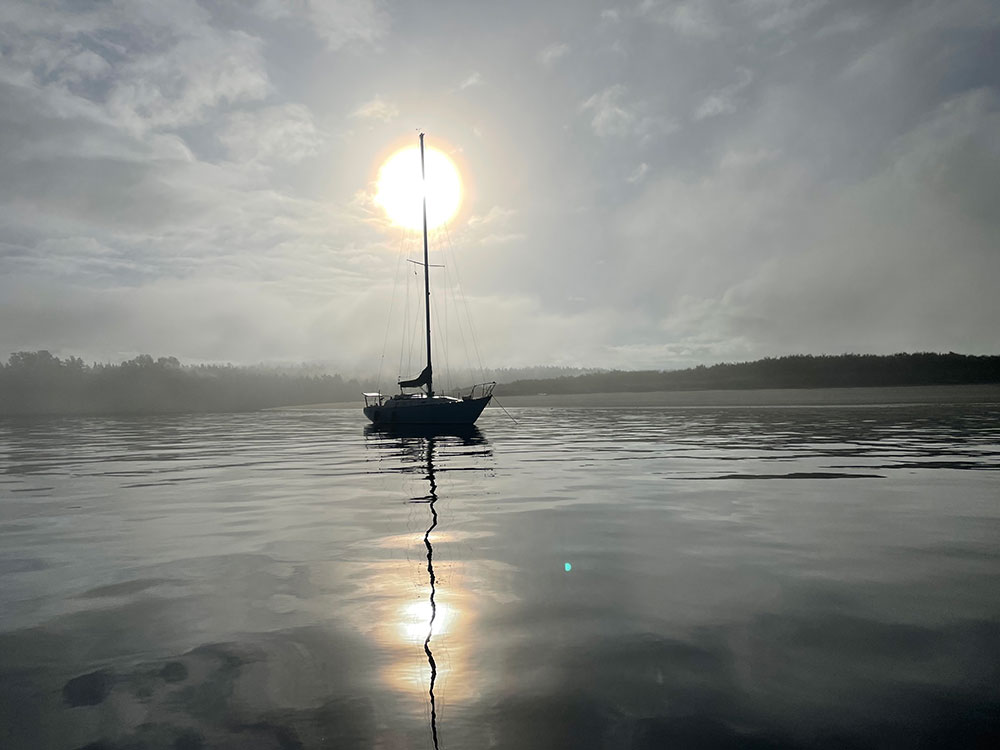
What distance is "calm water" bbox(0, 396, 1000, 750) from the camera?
17.4 feet

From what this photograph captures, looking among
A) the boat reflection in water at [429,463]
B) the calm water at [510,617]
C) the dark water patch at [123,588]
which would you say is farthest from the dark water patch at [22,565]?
the boat reflection in water at [429,463]

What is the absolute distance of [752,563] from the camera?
1035cm

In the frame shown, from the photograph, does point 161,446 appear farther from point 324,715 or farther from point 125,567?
point 324,715

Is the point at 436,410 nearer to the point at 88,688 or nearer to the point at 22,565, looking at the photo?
the point at 22,565

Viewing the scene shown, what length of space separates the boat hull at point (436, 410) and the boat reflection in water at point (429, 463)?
1001 millimetres

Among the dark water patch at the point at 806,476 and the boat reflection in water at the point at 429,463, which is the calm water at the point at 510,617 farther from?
the dark water patch at the point at 806,476

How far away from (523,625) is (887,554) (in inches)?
291

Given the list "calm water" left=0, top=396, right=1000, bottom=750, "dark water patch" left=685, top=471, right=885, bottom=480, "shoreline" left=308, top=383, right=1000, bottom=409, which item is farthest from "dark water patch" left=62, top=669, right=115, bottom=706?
"shoreline" left=308, top=383, right=1000, bottom=409

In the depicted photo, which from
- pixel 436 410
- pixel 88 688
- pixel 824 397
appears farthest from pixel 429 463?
pixel 824 397

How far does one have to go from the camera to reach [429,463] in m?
27.4

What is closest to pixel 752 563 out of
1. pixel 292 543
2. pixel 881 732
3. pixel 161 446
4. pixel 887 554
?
pixel 887 554

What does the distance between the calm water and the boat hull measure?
29.9 metres

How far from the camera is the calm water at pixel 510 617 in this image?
5312mm

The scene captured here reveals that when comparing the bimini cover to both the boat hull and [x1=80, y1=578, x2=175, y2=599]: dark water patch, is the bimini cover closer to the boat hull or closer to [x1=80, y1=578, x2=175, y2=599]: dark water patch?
the boat hull
